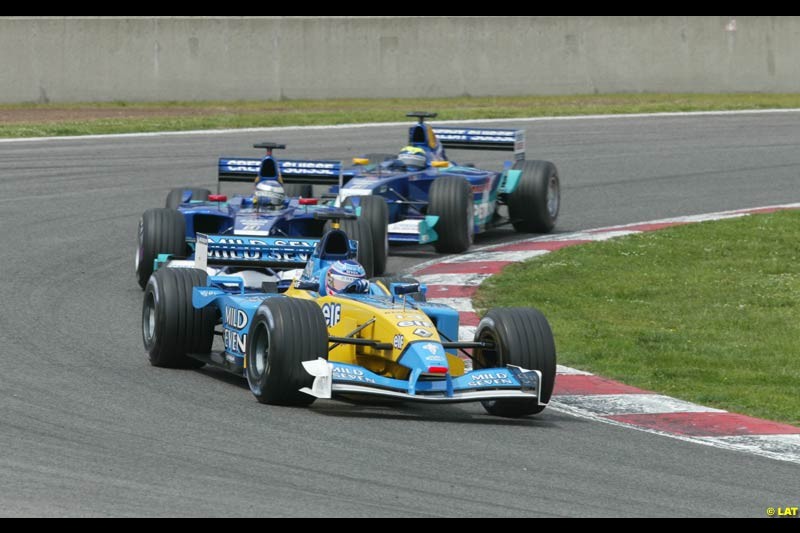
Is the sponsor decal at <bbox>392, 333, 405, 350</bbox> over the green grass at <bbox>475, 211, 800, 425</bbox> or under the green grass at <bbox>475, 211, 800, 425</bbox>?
over

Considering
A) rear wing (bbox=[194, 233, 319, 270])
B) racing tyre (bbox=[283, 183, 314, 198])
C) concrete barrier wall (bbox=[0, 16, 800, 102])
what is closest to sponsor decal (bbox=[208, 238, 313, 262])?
rear wing (bbox=[194, 233, 319, 270])

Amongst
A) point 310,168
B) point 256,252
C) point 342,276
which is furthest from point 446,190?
point 342,276

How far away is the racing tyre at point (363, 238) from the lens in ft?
50.5

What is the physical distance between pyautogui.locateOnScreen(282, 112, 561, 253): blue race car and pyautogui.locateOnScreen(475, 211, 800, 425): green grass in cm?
139

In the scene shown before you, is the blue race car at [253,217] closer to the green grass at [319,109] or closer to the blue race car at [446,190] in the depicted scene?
the blue race car at [446,190]

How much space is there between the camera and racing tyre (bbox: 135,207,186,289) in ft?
51.0

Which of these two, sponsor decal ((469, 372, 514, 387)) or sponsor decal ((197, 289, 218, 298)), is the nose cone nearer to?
sponsor decal ((469, 372, 514, 387))

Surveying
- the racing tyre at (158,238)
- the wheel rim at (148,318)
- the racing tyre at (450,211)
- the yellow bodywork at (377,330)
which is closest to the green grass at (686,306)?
the racing tyre at (450,211)

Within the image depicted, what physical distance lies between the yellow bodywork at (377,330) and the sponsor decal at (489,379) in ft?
1.24

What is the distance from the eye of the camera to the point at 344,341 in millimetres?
10523

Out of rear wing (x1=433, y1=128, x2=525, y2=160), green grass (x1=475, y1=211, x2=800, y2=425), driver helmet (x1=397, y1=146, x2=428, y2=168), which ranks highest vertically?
rear wing (x1=433, y1=128, x2=525, y2=160)

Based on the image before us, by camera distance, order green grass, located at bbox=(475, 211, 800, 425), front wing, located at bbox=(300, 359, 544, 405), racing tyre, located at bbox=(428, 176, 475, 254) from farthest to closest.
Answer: racing tyre, located at bbox=(428, 176, 475, 254) → green grass, located at bbox=(475, 211, 800, 425) → front wing, located at bbox=(300, 359, 544, 405)
